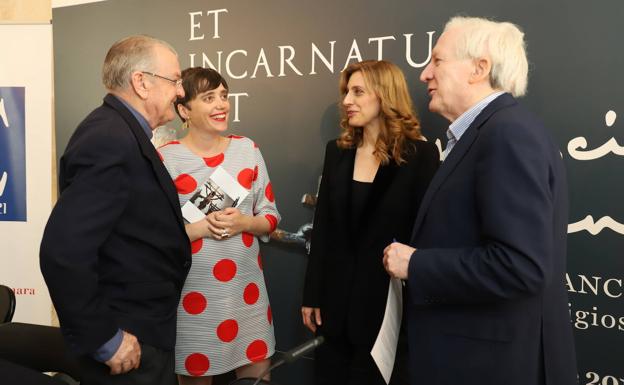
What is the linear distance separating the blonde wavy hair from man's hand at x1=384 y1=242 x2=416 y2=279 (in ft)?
2.31

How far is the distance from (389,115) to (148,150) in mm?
997

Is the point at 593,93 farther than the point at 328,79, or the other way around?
the point at 328,79

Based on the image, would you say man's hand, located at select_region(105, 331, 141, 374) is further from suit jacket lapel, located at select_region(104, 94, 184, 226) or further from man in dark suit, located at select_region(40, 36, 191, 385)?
suit jacket lapel, located at select_region(104, 94, 184, 226)

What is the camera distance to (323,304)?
6.99 feet

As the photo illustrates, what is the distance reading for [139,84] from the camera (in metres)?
1.64

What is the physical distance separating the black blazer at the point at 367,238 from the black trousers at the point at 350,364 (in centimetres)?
5

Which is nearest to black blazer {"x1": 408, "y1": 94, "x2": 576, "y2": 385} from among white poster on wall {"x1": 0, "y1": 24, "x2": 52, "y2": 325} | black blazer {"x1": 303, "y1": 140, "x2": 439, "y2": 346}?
black blazer {"x1": 303, "y1": 140, "x2": 439, "y2": 346}

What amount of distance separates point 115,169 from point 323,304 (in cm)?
105

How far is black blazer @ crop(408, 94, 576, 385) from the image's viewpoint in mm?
1161

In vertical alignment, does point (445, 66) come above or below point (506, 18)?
below

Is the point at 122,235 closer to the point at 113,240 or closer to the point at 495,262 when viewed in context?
the point at 113,240

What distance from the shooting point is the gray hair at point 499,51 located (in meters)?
1.36

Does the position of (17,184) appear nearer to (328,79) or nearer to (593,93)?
(328,79)

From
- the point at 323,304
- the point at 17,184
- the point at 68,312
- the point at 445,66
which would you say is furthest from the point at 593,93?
the point at 17,184
